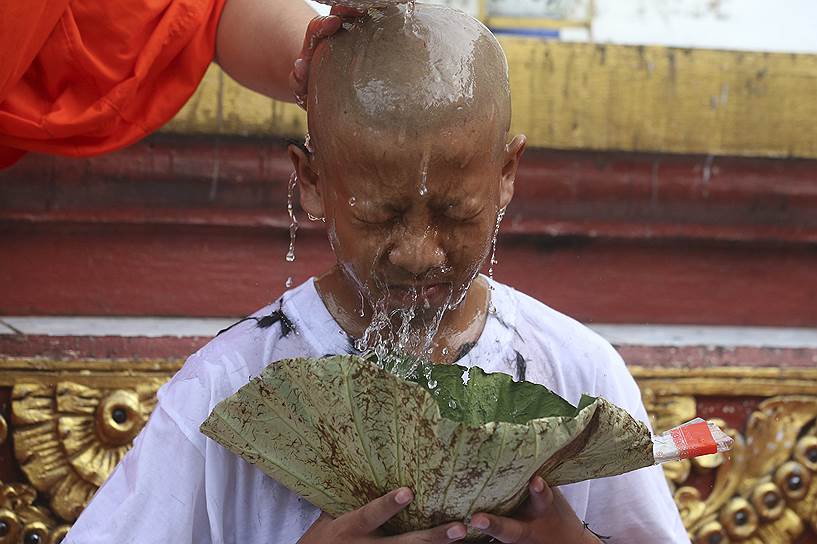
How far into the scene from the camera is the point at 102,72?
2.42 m

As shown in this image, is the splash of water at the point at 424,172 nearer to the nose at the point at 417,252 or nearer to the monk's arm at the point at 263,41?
the nose at the point at 417,252

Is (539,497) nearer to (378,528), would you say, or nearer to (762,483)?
(378,528)

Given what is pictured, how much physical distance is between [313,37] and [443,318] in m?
0.45

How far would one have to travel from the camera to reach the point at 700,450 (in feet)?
5.65

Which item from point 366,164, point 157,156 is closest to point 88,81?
point 157,156

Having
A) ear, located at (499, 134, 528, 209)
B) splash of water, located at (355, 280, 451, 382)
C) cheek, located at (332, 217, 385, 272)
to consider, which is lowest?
splash of water, located at (355, 280, 451, 382)

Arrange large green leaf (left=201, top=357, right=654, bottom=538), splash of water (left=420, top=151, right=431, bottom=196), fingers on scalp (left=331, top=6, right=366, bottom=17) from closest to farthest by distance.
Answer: large green leaf (left=201, top=357, right=654, bottom=538)
splash of water (left=420, top=151, right=431, bottom=196)
fingers on scalp (left=331, top=6, right=366, bottom=17)

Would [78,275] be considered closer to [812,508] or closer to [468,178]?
[468,178]

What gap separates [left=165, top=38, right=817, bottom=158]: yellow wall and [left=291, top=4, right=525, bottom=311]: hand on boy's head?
132 cm

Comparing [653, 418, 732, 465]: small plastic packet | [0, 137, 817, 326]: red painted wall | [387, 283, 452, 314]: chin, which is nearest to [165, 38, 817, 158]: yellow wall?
[0, 137, 817, 326]: red painted wall

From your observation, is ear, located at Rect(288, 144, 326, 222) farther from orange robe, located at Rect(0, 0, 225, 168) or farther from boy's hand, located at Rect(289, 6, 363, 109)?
orange robe, located at Rect(0, 0, 225, 168)

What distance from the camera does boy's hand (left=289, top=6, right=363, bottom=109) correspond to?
1.79 meters

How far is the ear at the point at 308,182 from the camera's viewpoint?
187cm

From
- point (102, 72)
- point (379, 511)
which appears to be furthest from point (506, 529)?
point (102, 72)
